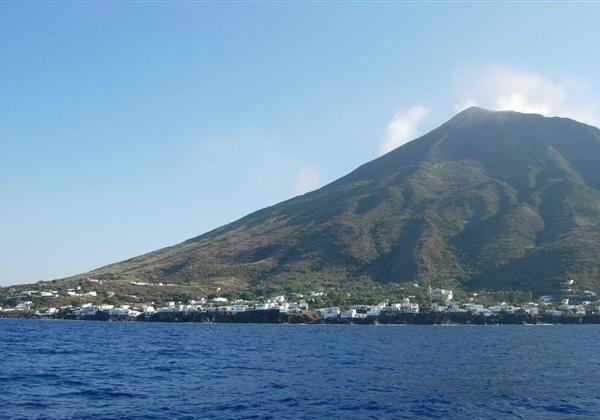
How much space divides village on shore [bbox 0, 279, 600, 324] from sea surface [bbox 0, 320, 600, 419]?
7747 centimetres

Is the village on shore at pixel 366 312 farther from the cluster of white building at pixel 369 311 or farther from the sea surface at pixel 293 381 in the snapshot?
the sea surface at pixel 293 381

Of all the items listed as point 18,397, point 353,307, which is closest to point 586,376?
point 18,397

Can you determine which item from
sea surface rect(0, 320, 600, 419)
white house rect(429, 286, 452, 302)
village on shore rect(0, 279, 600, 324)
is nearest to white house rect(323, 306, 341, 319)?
village on shore rect(0, 279, 600, 324)

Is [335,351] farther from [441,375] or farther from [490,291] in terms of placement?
[490,291]

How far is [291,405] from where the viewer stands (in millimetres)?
40781

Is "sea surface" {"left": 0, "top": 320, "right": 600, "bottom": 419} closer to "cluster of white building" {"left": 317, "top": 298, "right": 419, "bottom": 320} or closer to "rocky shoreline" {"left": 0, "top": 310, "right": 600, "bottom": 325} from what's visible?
"rocky shoreline" {"left": 0, "top": 310, "right": 600, "bottom": 325}

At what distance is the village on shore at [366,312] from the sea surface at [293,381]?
254 feet

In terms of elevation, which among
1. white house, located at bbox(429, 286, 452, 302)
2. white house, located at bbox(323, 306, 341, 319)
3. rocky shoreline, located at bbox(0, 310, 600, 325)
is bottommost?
rocky shoreline, located at bbox(0, 310, 600, 325)

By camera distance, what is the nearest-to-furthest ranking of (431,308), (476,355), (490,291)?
(476,355), (431,308), (490,291)

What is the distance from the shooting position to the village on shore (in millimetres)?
162250

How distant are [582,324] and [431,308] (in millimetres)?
36271

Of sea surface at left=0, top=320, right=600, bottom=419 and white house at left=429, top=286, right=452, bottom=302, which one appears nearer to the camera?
sea surface at left=0, top=320, right=600, bottom=419

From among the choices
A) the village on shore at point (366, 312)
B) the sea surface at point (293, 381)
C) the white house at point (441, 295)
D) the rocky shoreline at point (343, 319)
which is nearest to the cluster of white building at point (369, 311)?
the village on shore at point (366, 312)

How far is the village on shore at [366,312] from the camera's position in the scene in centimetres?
16225
